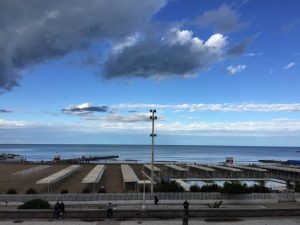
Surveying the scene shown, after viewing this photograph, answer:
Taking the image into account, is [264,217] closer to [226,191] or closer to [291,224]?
[291,224]

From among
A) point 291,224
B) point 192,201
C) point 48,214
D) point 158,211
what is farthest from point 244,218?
point 48,214

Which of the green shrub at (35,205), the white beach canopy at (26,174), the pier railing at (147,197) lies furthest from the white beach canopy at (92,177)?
the green shrub at (35,205)

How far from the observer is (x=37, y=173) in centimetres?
6794

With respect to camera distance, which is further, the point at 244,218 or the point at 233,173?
the point at 233,173

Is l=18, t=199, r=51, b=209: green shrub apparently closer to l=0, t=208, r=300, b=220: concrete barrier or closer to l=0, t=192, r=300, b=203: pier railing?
l=0, t=208, r=300, b=220: concrete barrier

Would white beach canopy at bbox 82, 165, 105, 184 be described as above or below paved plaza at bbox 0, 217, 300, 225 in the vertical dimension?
above

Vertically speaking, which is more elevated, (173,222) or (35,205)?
(35,205)

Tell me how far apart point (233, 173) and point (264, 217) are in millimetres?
42805

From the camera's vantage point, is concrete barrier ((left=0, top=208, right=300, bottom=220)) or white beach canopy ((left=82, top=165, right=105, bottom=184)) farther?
white beach canopy ((left=82, top=165, right=105, bottom=184))

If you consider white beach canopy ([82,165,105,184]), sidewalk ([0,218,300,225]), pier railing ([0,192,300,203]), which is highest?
white beach canopy ([82,165,105,184])

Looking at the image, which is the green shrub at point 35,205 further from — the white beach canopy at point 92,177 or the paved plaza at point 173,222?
the white beach canopy at point 92,177

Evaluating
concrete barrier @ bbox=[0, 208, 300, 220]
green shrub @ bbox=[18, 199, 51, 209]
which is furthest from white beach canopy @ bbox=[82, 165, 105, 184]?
concrete barrier @ bbox=[0, 208, 300, 220]

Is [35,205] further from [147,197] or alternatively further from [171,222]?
[171,222]

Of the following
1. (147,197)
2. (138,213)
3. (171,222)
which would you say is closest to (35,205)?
(138,213)
